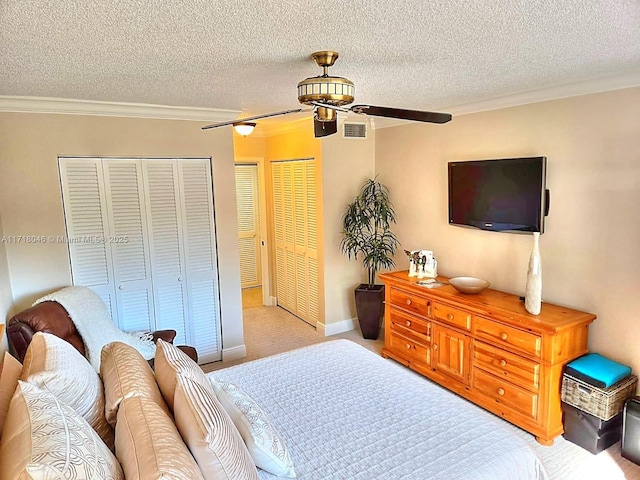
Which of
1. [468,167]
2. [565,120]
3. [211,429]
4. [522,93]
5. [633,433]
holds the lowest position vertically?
[633,433]

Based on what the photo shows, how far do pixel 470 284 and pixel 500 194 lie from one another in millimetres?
771

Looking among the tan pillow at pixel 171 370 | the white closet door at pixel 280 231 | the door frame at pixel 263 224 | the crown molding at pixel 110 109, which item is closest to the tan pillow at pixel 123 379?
the tan pillow at pixel 171 370

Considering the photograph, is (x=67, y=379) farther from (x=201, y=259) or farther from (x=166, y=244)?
(x=201, y=259)

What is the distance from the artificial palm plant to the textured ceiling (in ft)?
5.93

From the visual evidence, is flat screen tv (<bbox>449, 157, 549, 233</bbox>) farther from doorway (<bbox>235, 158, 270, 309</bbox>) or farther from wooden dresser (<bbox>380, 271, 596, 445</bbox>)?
doorway (<bbox>235, 158, 270, 309</bbox>)

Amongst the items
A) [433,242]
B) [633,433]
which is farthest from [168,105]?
[633,433]

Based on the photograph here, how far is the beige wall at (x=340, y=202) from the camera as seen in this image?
4598 millimetres

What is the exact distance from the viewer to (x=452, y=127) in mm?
3859

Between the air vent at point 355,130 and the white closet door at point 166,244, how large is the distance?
1901 mm

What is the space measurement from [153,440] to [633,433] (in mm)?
2805

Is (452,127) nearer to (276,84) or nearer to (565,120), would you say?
(565,120)

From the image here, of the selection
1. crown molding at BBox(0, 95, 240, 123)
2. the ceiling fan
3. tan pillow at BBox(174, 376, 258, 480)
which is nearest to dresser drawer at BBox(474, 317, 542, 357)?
the ceiling fan

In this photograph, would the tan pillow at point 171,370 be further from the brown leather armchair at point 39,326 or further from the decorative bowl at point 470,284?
the decorative bowl at point 470,284

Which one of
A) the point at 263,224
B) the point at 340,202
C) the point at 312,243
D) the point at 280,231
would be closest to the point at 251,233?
the point at 263,224
